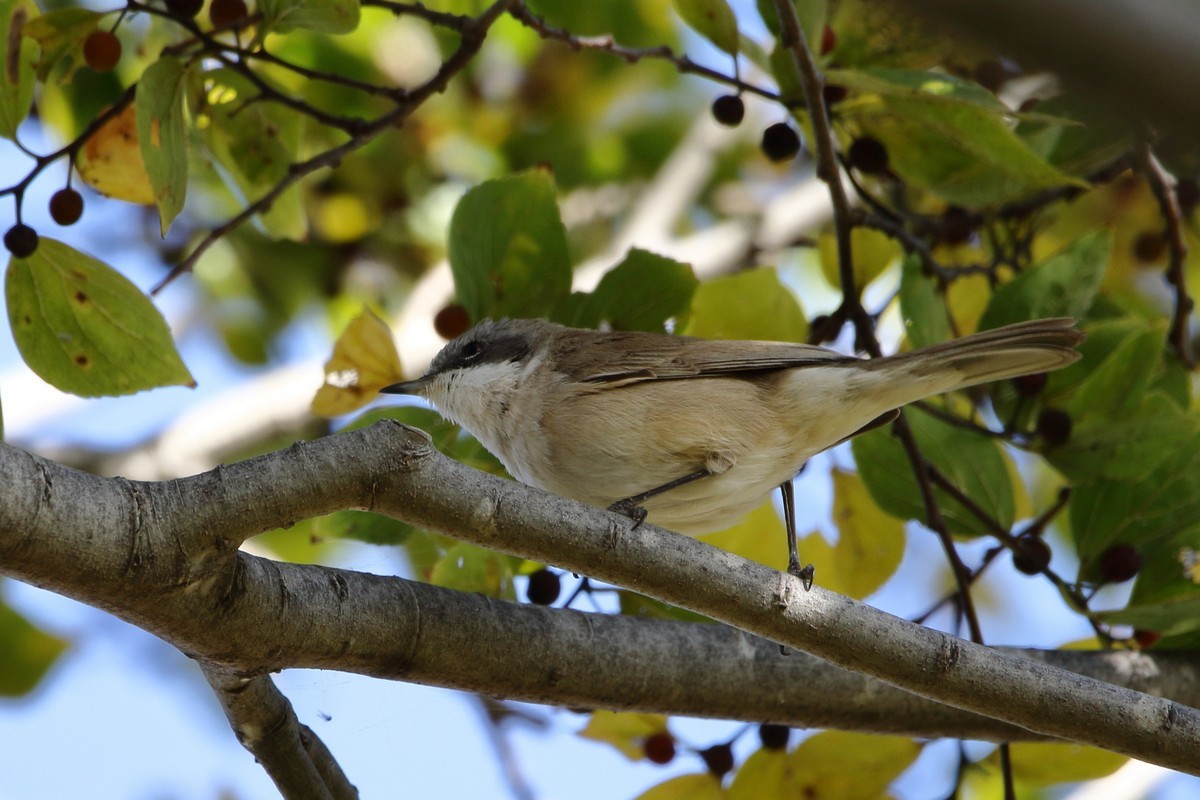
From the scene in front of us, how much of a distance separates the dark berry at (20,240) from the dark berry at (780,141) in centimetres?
246

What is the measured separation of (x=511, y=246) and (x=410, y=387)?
720 mm

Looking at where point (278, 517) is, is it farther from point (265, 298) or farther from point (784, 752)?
point (265, 298)

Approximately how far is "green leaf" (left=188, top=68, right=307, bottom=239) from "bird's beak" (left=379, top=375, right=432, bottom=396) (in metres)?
0.70

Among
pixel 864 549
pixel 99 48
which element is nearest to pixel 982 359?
pixel 864 549

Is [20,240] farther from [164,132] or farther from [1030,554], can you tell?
[1030,554]

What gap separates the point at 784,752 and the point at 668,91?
524 cm

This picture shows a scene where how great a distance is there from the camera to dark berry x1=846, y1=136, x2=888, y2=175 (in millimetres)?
4336

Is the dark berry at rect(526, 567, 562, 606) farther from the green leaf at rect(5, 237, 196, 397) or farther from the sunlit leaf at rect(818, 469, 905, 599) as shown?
the green leaf at rect(5, 237, 196, 397)

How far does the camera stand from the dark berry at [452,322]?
4488 mm

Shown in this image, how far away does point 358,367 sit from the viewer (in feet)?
13.5

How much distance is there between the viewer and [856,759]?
3.91 meters

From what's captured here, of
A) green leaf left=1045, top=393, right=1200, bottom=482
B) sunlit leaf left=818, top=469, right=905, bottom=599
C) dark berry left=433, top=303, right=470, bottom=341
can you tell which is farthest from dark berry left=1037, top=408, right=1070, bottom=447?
dark berry left=433, top=303, right=470, bottom=341

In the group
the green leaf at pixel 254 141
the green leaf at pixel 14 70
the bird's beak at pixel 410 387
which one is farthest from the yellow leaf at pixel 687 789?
the green leaf at pixel 14 70

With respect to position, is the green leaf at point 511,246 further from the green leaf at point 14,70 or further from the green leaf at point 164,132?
the green leaf at point 14,70
